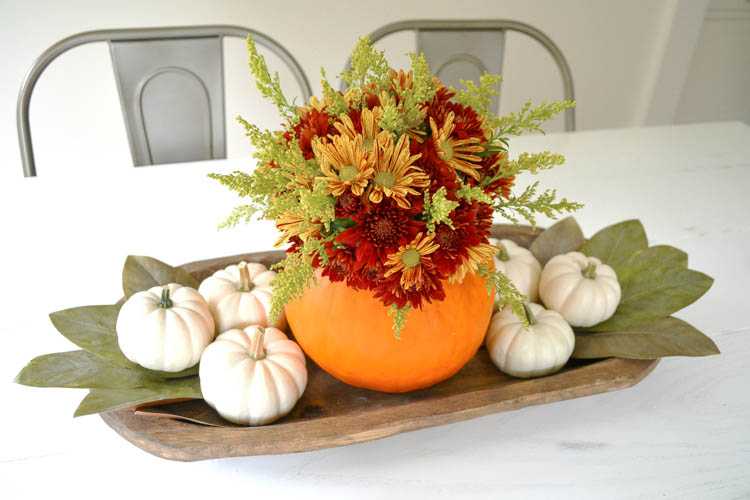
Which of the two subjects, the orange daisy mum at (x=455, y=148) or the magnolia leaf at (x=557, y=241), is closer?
the orange daisy mum at (x=455, y=148)

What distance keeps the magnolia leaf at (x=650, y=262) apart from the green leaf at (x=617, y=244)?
1 centimetres

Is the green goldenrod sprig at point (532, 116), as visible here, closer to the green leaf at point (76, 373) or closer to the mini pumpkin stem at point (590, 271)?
the mini pumpkin stem at point (590, 271)

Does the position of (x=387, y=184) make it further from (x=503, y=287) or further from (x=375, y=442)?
(x=375, y=442)

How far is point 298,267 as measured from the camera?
58cm

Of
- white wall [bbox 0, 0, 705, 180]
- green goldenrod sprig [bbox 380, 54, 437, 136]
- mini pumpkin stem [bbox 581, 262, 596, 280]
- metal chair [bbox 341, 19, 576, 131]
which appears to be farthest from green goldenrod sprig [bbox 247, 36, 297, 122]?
white wall [bbox 0, 0, 705, 180]

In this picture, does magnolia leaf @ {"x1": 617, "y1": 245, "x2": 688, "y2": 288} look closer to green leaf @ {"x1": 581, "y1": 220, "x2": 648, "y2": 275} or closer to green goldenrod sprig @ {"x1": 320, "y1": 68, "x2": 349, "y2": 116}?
green leaf @ {"x1": 581, "y1": 220, "x2": 648, "y2": 275}

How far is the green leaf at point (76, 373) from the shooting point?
65cm

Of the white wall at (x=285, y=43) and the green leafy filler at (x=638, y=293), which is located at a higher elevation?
the white wall at (x=285, y=43)

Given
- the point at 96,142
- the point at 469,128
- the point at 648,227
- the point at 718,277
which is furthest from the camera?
the point at 96,142

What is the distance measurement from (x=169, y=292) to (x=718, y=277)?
820 millimetres

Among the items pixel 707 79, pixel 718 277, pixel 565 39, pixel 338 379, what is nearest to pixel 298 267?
pixel 338 379

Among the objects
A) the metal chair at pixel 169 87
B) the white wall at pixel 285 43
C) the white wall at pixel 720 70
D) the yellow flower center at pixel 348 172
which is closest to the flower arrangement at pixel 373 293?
the yellow flower center at pixel 348 172

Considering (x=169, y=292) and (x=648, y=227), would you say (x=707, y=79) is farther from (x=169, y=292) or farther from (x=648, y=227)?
(x=169, y=292)

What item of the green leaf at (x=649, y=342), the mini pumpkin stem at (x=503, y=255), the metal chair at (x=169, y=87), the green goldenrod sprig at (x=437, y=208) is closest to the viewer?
the green goldenrod sprig at (x=437, y=208)
